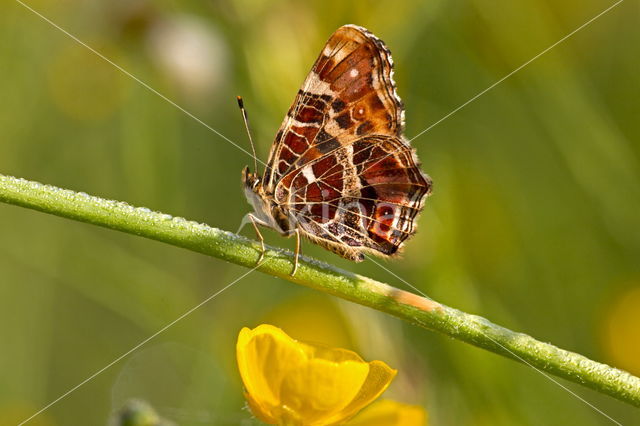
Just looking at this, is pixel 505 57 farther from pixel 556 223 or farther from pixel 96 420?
pixel 96 420

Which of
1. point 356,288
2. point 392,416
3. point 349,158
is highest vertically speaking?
point 349,158

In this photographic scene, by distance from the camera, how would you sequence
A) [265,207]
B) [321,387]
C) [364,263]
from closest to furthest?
[321,387] < [265,207] < [364,263]

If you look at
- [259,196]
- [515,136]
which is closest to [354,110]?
[259,196]

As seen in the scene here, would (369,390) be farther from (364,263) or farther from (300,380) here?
(364,263)

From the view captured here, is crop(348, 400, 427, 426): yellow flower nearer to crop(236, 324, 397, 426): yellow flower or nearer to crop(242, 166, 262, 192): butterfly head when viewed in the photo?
crop(236, 324, 397, 426): yellow flower

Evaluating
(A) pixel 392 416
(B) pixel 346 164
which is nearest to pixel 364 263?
(B) pixel 346 164

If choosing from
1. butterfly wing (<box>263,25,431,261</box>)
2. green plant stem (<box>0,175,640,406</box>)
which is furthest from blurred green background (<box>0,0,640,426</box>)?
green plant stem (<box>0,175,640,406</box>)

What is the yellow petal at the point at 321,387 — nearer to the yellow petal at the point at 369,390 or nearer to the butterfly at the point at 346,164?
the yellow petal at the point at 369,390

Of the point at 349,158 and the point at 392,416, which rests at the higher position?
the point at 349,158
